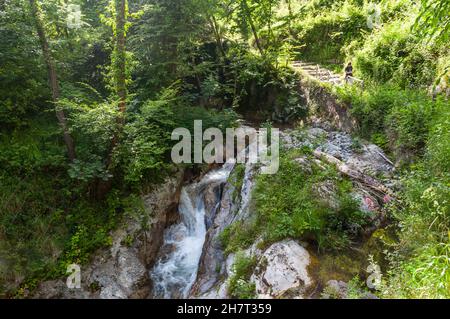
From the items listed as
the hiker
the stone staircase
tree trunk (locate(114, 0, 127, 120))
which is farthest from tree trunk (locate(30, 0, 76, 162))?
the hiker

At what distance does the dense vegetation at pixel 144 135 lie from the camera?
5625mm

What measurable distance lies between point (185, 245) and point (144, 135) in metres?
3.25

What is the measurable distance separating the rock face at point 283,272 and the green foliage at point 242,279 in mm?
129

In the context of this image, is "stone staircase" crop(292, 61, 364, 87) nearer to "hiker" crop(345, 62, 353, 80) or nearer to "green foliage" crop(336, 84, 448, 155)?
"hiker" crop(345, 62, 353, 80)

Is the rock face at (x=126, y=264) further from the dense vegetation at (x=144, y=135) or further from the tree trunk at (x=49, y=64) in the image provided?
the tree trunk at (x=49, y=64)

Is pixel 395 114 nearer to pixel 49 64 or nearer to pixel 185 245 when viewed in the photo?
pixel 185 245

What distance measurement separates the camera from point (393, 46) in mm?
10680

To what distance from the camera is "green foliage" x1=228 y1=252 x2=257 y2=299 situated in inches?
211

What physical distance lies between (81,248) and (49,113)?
4.54 m

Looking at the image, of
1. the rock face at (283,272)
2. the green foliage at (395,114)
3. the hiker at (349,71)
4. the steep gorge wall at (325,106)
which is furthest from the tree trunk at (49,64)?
the hiker at (349,71)

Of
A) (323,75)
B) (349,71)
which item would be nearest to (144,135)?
(349,71)

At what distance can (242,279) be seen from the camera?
5.64 metres
